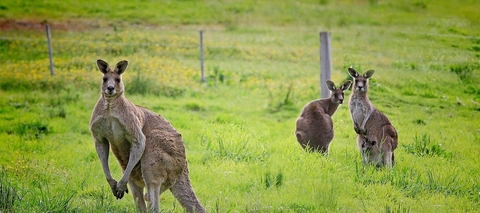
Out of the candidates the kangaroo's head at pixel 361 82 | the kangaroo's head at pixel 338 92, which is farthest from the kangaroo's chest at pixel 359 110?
the kangaroo's head at pixel 338 92

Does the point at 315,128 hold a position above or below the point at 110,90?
below

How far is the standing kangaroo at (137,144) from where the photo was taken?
Answer: 6.84m

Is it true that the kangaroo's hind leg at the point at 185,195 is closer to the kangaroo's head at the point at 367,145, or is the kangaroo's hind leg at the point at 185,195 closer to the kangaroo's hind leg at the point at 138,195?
the kangaroo's hind leg at the point at 138,195

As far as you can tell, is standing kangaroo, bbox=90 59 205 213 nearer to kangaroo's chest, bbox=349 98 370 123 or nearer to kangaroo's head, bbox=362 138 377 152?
kangaroo's head, bbox=362 138 377 152

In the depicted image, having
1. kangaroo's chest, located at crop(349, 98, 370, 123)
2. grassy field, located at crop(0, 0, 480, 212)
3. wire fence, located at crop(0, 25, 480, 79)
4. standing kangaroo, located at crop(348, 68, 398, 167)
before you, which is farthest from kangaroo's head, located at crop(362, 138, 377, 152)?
wire fence, located at crop(0, 25, 480, 79)

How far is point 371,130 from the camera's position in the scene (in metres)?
9.23

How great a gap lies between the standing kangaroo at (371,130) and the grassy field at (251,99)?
0.74ft

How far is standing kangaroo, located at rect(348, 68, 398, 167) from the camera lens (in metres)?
8.88

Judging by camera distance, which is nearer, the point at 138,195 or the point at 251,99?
the point at 138,195

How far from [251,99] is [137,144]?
25.9ft

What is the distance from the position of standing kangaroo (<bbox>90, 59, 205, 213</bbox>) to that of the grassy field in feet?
1.55

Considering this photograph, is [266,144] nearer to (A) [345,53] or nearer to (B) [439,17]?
(A) [345,53]

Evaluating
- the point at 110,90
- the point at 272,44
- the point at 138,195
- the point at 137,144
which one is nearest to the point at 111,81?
the point at 110,90

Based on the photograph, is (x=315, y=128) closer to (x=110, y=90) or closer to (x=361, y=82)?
(x=361, y=82)
